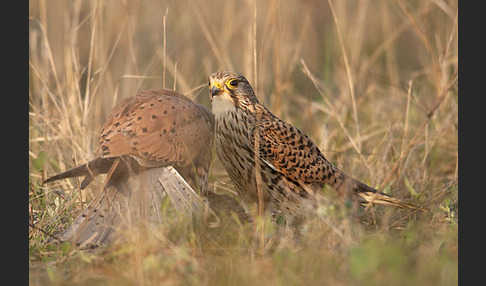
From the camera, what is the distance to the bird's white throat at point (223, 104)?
14.7ft

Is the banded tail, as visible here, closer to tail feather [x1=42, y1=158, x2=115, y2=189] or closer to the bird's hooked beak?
the bird's hooked beak

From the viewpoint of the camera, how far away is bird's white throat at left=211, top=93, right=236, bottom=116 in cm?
449

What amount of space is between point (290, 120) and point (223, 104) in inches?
88.3

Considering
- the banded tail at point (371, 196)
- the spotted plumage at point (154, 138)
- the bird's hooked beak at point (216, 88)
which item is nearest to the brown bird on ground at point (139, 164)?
the spotted plumage at point (154, 138)

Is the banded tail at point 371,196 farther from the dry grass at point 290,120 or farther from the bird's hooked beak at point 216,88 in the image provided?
the bird's hooked beak at point 216,88

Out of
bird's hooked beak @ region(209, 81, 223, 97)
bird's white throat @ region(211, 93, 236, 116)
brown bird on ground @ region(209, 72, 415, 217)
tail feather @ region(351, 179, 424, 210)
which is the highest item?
bird's hooked beak @ region(209, 81, 223, 97)

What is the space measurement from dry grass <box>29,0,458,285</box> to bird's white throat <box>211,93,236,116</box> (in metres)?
0.29

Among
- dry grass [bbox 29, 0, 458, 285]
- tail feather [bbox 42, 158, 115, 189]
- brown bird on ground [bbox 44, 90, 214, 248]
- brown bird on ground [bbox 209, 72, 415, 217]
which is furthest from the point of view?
brown bird on ground [bbox 209, 72, 415, 217]

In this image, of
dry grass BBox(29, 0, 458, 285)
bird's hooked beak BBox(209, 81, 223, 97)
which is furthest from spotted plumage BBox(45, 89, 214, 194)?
dry grass BBox(29, 0, 458, 285)

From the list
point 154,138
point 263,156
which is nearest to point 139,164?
point 154,138

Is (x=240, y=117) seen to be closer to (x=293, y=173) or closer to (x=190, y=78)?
(x=293, y=173)

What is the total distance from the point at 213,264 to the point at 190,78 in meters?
4.07

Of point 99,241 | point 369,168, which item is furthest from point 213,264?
point 369,168

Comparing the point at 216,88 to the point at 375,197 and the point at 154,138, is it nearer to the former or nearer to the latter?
the point at 154,138
